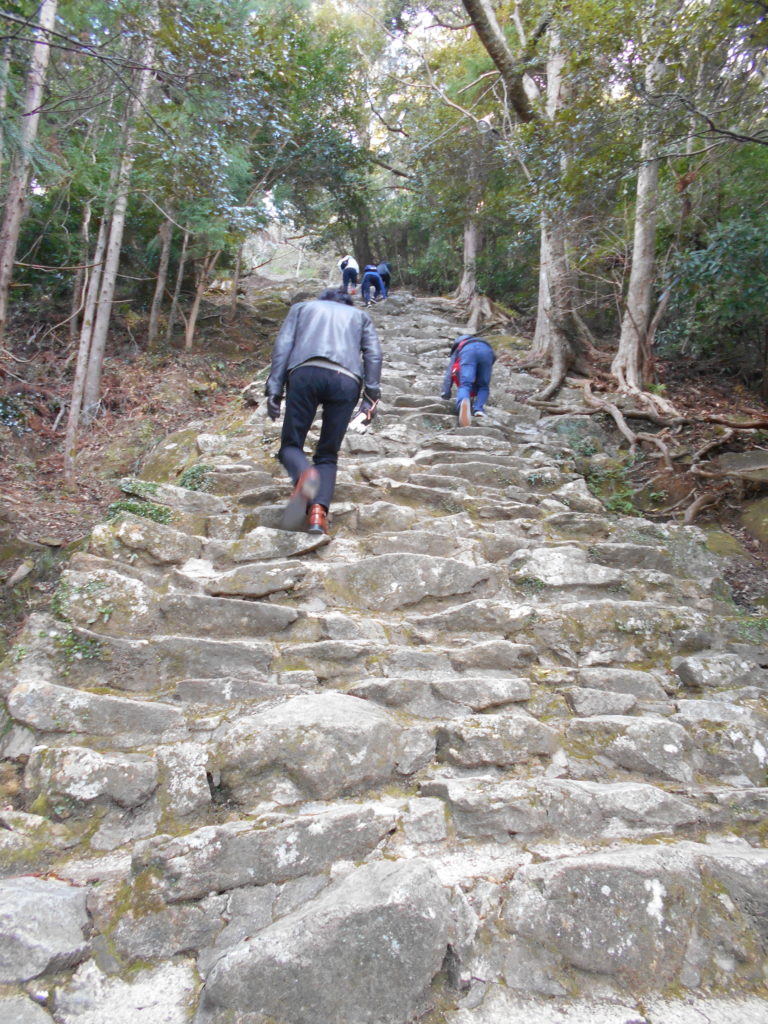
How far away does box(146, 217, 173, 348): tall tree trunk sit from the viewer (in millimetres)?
10273

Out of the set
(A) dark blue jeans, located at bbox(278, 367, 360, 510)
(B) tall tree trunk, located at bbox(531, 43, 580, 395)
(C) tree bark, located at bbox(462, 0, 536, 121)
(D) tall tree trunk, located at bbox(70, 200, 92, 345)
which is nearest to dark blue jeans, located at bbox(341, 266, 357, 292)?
(B) tall tree trunk, located at bbox(531, 43, 580, 395)

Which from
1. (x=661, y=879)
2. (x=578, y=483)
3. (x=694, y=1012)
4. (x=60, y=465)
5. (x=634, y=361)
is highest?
(x=634, y=361)

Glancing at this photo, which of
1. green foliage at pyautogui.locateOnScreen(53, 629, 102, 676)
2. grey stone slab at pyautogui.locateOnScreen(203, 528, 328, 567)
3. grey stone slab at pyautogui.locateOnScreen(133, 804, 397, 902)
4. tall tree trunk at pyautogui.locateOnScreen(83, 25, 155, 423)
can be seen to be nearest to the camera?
grey stone slab at pyautogui.locateOnScreen(133, 804, 397, 902)

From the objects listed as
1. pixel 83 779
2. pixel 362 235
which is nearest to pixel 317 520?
pixel 83 779

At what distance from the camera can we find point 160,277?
1048cm

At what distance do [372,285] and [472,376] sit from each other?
810 cm

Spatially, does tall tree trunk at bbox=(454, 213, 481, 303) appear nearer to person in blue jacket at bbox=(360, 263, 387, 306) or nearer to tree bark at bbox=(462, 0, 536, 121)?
person in blue jacket at bbox=(360, 263, 387, 306)

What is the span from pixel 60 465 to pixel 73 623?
456cm

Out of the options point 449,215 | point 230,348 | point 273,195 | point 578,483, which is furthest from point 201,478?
point 273,195

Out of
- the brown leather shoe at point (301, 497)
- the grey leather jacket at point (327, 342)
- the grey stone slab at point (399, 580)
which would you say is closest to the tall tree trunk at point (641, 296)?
the grey leather jacket at point (327, 342)

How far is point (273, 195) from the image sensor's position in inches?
552

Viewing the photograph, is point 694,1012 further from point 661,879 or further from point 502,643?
point 502,643

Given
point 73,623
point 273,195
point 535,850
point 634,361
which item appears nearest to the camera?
point 535,850

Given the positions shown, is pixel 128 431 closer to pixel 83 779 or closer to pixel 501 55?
pixel 83 779
